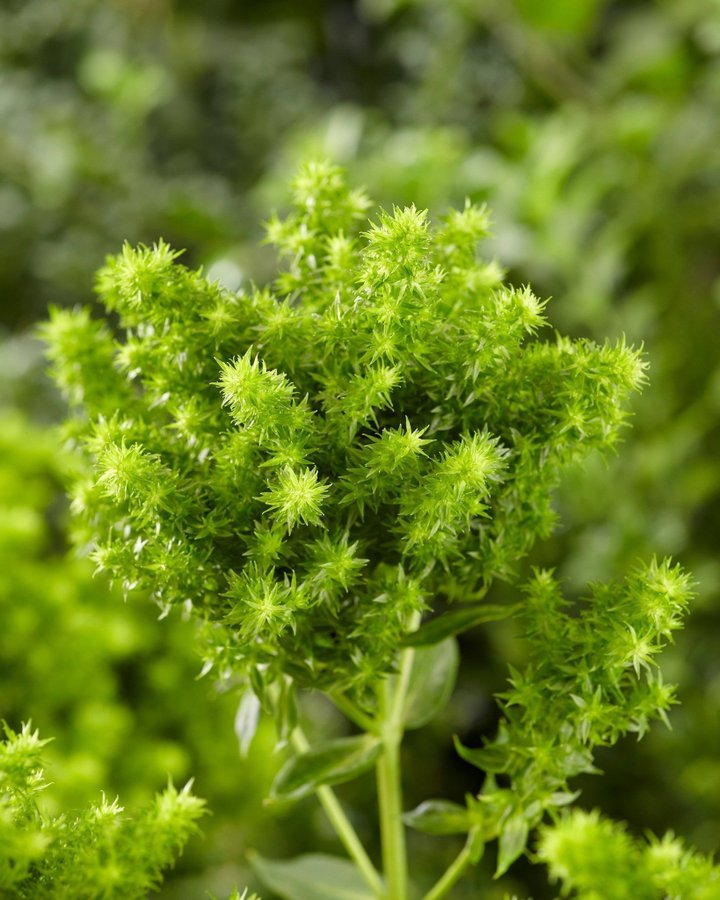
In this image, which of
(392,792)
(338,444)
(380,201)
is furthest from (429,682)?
(380,201)

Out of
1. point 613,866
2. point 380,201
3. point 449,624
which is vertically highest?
point 380,201

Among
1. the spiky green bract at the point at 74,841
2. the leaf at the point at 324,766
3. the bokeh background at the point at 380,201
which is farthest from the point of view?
the bokeh background at the point at 380,201

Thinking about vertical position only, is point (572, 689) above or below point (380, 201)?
below

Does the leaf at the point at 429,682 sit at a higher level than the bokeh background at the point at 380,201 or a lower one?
lower

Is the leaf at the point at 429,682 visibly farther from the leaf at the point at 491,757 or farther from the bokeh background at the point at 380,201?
the bokeh background at the point at 380,201

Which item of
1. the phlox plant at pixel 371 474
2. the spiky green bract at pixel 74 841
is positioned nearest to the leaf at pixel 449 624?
the phlox plant at pixel 371 474

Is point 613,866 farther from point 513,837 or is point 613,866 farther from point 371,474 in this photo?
point 371,474
